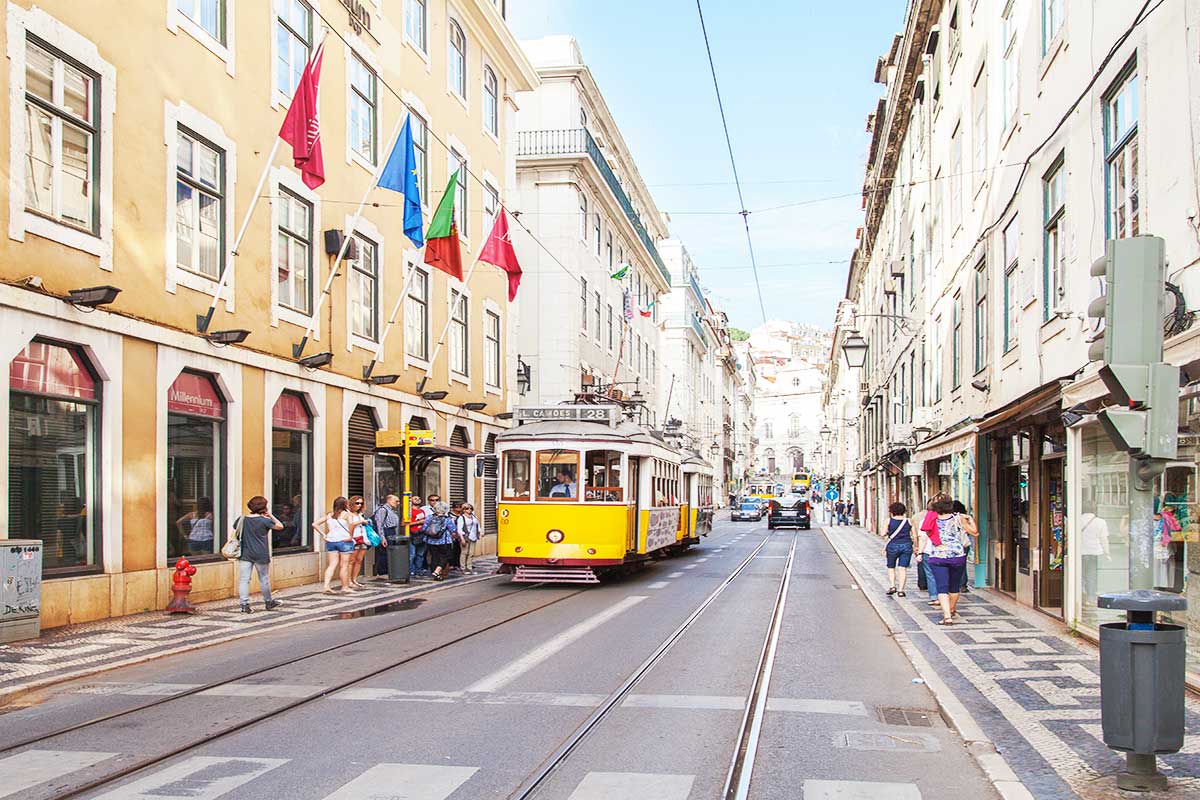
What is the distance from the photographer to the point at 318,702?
8.52 metres

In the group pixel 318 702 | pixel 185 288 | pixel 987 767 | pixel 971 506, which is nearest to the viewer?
pixel 987 767

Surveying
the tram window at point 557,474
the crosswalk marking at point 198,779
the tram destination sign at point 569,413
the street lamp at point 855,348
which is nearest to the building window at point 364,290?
the tram destination sign at point 569,413

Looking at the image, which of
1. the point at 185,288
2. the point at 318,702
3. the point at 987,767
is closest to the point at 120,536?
the point at 185,288

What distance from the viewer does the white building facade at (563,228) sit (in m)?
39.7

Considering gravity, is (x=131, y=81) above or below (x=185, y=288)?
above

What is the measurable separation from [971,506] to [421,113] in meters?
14.8

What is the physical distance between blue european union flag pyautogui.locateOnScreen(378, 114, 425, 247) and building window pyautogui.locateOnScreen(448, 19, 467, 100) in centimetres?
933

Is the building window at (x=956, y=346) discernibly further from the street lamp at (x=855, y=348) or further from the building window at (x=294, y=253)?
the building window at (x=294, y=253)

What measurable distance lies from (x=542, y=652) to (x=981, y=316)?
12.5 meters

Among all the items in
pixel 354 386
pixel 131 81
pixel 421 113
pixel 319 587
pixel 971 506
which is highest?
pixel 421 113

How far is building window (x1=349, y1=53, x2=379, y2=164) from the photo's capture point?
22.0m

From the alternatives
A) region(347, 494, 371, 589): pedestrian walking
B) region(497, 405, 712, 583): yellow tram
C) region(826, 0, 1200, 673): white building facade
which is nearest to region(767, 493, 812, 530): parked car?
region(826, 0, 1200, 673): white building facade

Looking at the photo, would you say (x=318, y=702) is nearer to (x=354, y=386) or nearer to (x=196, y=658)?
(x=196, y=658)

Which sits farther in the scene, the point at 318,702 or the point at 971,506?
the point at 971,506
